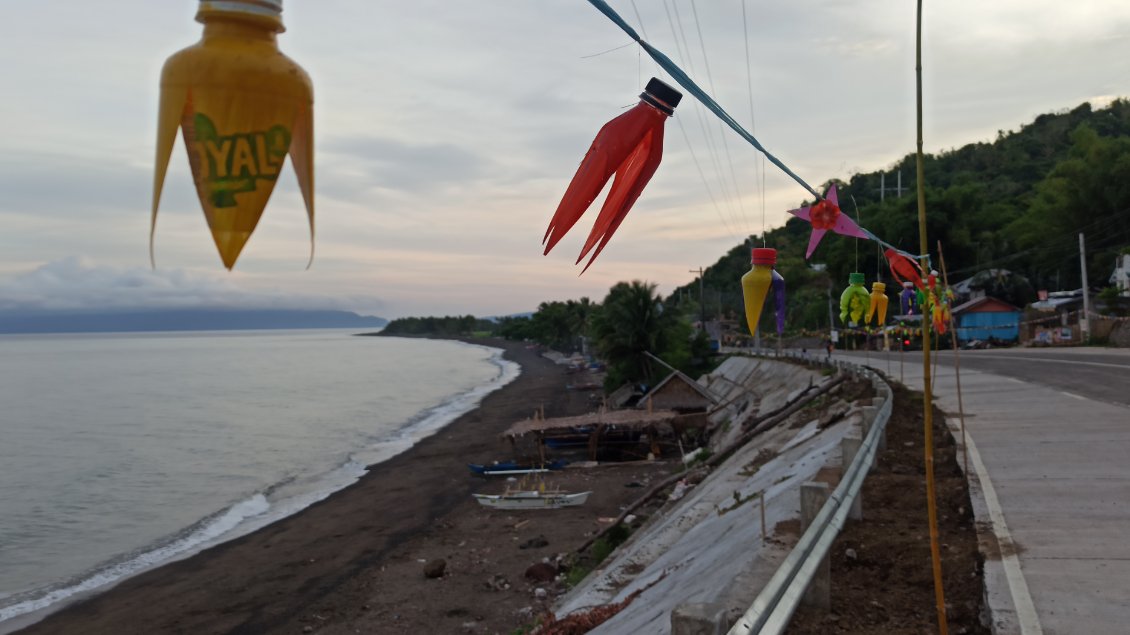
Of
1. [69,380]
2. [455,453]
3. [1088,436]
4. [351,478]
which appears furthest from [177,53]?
[69,380]

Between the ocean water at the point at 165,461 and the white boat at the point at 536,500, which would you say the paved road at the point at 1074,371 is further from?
the ocean water at the point at 165,461

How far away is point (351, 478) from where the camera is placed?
1291 inches

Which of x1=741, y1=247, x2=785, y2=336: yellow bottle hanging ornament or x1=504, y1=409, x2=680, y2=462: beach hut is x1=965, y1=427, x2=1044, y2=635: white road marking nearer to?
x1=741, y1=247, x2=785, y2=336: yellow bottle hanging ornament

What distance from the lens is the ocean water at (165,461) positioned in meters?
23.4

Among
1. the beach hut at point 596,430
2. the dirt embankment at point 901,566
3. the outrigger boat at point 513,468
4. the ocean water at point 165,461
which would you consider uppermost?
the dirt embankment at point 901,566

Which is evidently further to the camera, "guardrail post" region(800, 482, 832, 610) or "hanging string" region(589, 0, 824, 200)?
"guardrail post" region(800, 482, 832, 610)

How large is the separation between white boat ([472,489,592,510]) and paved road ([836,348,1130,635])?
10214 millimetres

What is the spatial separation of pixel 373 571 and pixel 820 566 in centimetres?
1576

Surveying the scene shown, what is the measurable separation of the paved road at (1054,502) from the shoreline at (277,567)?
13537 millimetres

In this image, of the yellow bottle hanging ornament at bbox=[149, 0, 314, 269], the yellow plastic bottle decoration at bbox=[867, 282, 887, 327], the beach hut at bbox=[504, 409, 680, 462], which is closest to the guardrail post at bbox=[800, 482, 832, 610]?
the yellow bottle hanging ornament at bbox=[149, 0, 314, 269]

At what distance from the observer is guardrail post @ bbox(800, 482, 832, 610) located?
4.88m

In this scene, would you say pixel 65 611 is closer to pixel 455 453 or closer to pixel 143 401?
pixel 455 453

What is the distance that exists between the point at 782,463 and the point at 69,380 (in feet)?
375

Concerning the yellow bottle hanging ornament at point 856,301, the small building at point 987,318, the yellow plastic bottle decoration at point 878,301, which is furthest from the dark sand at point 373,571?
the small building at point 987,318
